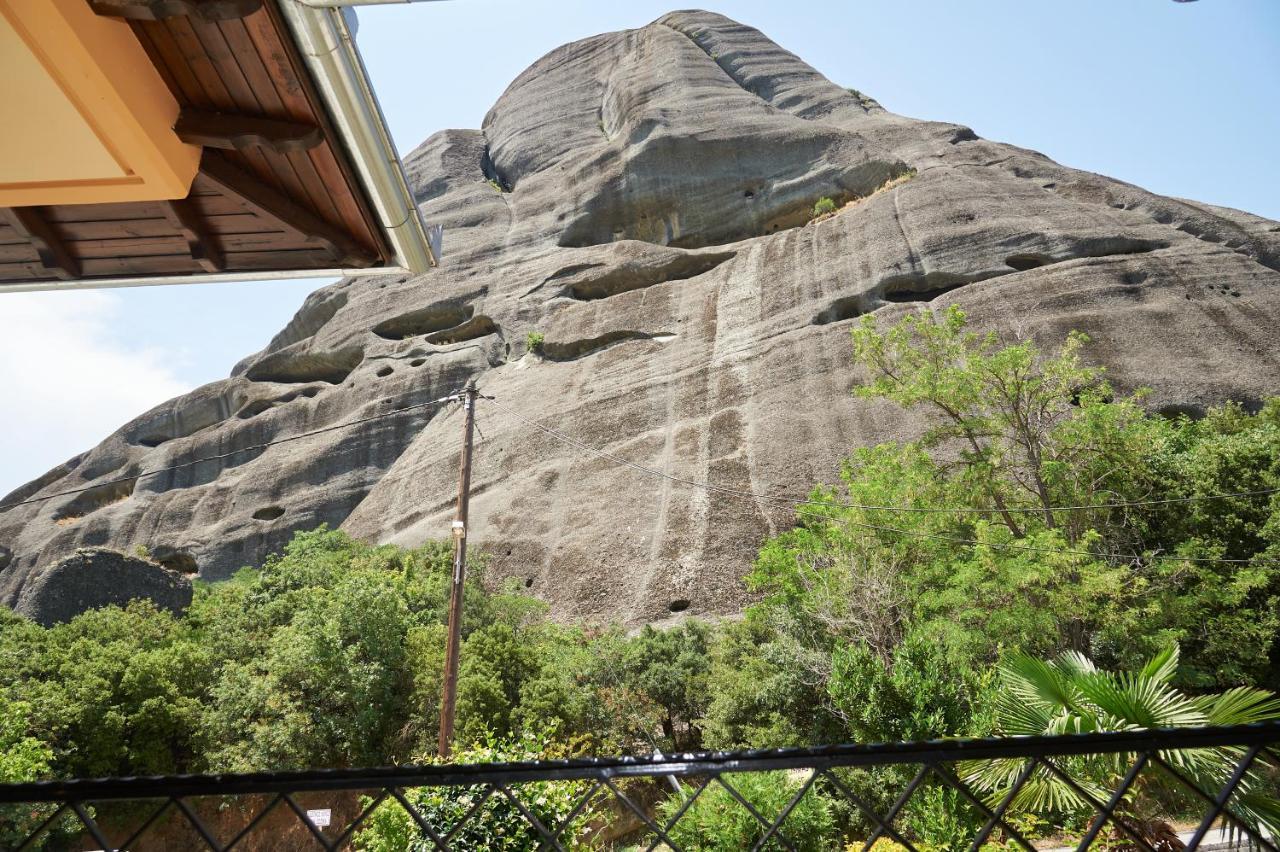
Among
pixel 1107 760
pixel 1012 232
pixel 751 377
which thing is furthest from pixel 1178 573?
pixel 1012 232

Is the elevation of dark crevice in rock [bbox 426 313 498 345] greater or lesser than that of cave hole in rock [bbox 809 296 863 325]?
lesser

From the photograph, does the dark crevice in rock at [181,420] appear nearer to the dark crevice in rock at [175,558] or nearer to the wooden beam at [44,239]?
the dark crevice in rock at [175,558]

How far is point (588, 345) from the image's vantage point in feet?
109

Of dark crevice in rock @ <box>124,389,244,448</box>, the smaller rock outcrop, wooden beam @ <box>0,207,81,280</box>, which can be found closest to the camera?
wooden beam @ <box>0,207,81,280</box>

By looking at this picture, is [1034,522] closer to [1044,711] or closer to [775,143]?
[1044,711]

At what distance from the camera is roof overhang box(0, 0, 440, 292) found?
3.21m

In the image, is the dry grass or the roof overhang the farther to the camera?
the dry grass

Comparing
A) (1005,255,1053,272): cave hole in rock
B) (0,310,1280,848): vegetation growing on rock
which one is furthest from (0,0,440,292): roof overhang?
(1005,255,1053,272): cave hole in rock

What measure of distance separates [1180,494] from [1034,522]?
10.5 feet

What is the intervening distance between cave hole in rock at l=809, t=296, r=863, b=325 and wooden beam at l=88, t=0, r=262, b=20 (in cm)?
2585

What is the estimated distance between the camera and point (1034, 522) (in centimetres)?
1619

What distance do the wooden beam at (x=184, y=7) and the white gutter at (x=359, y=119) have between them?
127 mm

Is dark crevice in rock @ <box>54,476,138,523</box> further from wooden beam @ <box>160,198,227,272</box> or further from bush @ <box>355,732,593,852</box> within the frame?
wooden beam @ <box>160,198,227,272</box>

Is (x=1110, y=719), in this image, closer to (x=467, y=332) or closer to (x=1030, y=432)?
(x=1030, y=432)
